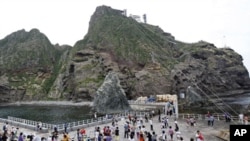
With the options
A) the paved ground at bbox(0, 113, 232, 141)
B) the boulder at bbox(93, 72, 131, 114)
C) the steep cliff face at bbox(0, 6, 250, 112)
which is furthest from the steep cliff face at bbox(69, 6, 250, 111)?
the paved ground at bbox(0, 113, 232, 141)

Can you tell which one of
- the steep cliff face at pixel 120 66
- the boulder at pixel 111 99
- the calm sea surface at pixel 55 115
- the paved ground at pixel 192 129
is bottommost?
the calm sea surface at pixel 55 115

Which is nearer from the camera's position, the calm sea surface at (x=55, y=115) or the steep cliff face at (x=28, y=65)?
the calm sea surface at (x=55, y=115)

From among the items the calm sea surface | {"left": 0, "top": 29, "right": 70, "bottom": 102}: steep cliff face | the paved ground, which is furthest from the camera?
{"left": 0, "top": 29, "right": 70, "bottom": 102}: steep cliff face

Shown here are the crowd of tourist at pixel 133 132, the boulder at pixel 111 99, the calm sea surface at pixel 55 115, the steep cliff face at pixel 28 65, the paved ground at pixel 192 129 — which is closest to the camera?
the crowd of tourist at pixel 133 132

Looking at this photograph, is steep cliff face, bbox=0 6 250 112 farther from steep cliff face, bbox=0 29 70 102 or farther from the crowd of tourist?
the crowd of tourist

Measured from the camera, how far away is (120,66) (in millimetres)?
130750

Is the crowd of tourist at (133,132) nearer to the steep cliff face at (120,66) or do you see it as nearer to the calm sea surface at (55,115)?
the calm sea surface at (55,115)

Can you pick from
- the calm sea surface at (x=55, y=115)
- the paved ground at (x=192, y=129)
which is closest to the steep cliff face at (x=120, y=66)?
the calm sea surface at (x=55, y=115)

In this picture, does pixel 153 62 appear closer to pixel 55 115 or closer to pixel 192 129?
pixel 55 115

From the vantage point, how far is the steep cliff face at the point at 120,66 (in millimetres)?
126062

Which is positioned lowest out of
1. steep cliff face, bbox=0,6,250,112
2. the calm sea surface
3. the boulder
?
the calm sea surface

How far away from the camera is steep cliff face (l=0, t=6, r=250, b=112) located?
12606 centimetres

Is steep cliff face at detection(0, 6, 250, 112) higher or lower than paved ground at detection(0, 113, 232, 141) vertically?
higher

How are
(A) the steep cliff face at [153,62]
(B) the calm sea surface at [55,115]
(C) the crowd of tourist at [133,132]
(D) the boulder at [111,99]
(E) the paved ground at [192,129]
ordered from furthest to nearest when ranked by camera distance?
(A) the steep cliff face at [153,62], (D) the boulder at [111,99], (B) the calm sea surface at [55,115], (E) the paved ground at [192,129], (C) the crowd of tourist at [133,132]
